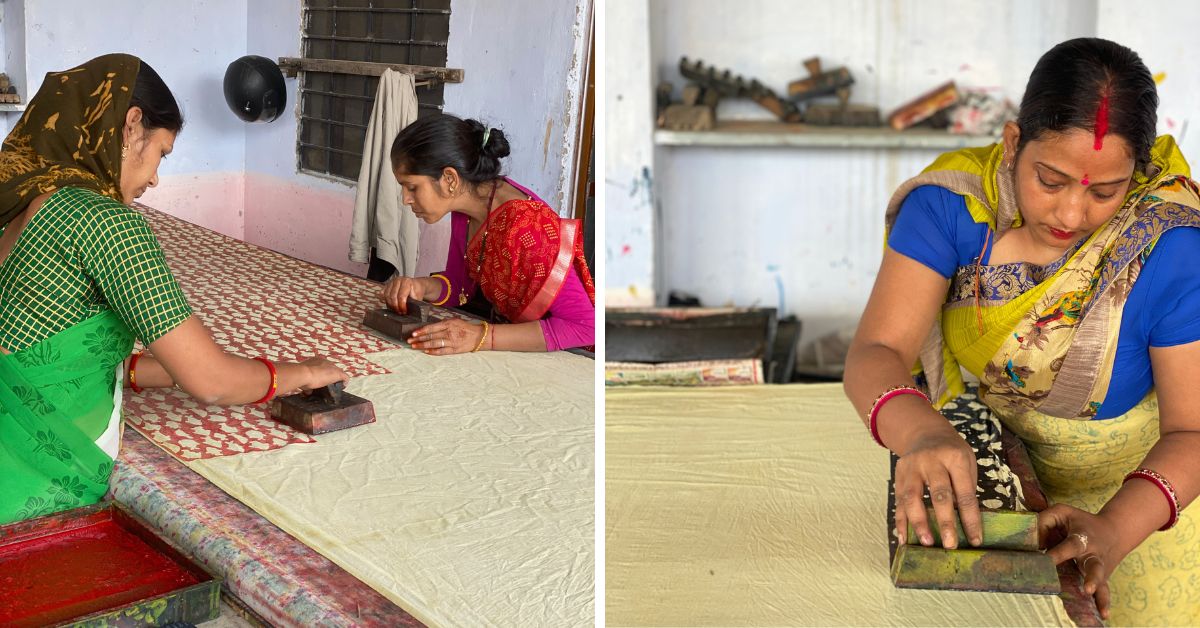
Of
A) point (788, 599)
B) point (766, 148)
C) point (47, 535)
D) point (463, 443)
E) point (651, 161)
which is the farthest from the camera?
point (766, 148)

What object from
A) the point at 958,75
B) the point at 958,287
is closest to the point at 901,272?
the point at 958,287

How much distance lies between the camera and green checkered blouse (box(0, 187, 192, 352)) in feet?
4.70

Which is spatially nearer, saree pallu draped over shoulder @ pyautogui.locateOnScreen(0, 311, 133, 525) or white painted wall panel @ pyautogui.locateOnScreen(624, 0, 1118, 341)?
saree pallu draped over shoulder @ pyautogui.locateOnScreen(0, 311, 133, 525)

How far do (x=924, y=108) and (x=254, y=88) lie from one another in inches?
100

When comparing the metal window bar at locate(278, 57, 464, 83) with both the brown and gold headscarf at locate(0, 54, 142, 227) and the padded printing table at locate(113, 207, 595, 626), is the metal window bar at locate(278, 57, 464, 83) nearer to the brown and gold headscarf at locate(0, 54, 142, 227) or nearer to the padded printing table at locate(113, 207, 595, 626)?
the padded printing table at locate(113, 207, 595, 626)

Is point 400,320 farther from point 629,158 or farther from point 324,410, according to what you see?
point 629,158

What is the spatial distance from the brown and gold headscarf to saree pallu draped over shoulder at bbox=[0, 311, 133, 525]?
202mm

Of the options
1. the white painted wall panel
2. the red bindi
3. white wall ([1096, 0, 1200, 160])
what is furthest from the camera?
the white painted wall panel

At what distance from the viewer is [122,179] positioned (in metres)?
1.59

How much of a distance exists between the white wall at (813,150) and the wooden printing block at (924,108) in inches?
3.3

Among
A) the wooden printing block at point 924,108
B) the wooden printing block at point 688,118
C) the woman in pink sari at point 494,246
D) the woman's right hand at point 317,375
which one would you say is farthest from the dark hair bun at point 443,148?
the wooden printing block at point 924,108

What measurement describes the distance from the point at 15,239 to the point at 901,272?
129 centimetres

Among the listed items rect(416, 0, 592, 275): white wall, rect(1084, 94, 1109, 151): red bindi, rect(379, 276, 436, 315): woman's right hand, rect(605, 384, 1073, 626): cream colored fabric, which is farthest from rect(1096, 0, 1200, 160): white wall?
rect(379, 276, 436, 315): woman's right hand

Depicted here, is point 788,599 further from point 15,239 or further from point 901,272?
point 15,239
